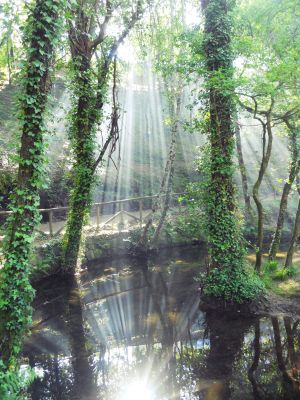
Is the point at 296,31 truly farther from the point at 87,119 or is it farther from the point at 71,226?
the point at 71,226

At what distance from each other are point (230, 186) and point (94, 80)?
694 cm

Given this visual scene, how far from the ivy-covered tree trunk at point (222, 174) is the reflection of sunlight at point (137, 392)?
3.83 meters

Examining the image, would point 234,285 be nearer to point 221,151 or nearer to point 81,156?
point 221,151

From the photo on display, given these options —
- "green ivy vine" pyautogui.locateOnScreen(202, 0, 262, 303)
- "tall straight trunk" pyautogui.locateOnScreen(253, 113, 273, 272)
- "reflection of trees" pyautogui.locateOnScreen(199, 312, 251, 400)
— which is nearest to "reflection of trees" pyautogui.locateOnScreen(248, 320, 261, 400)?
"reflection of trees" pyautogui.locateOnScreen(199, 312, 251, 400)

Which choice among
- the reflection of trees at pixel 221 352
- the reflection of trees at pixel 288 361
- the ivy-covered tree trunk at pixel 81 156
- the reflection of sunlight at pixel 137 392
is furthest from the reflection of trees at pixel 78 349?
the reflection of trees at pixel 288 361

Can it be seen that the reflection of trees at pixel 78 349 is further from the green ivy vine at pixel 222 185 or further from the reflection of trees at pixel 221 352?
the green ivy vine at pixel 222 185

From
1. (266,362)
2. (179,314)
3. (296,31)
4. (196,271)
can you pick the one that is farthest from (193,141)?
(266,362)

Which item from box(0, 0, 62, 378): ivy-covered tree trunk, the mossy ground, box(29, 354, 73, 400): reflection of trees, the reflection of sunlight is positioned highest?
box(0, 0, 62, 378): ivy-covered tree trunk

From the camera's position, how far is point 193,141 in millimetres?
30953

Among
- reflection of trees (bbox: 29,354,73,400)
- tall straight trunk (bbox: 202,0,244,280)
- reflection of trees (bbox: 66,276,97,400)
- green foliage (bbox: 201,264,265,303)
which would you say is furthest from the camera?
tall straight trunk (bbox: 202,0,244,280)

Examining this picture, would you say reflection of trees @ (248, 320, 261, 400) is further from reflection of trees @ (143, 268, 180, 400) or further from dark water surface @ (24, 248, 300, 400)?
reflection of trees @ (143, 268, 180, 400)

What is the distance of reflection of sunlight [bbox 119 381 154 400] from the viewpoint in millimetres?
6566

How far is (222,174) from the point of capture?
10016 millimetres

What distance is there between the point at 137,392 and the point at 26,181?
4555 mm
